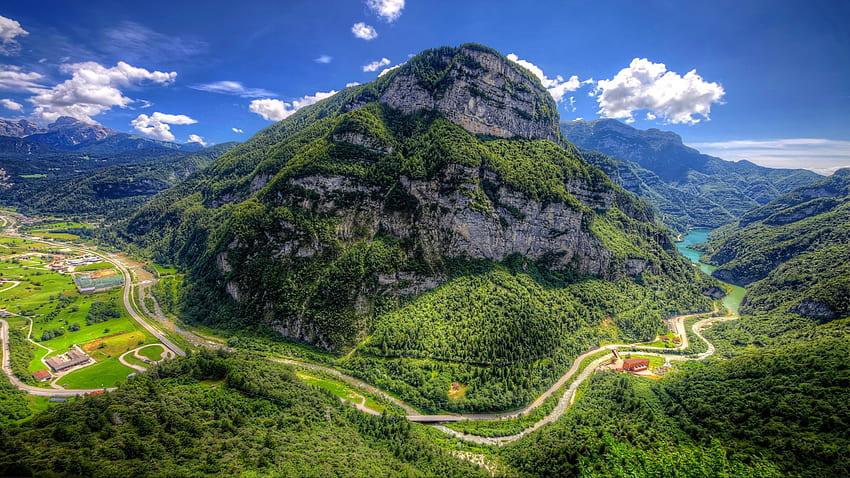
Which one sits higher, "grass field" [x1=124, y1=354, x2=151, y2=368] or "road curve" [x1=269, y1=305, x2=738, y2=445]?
"grass field" [x1=124, y1=354, x2=151, y2=368]

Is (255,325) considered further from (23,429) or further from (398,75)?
(398,75)

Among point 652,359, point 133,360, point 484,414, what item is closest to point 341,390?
point 484,414

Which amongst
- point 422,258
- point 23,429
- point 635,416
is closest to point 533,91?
point 422,258

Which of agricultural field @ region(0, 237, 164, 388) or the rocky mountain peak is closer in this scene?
agricultural field @ region(0, 237, 164, 388)

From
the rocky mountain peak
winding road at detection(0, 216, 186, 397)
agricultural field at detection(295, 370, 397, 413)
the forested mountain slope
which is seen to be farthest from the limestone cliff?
the forested mountain slope

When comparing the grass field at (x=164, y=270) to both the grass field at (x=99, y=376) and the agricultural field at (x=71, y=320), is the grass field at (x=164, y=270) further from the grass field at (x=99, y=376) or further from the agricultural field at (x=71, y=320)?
the grass field at (x=99, y=376)

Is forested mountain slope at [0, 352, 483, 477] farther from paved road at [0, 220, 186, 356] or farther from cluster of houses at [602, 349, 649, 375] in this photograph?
cluster of houses at [602, 349, 649, 375]

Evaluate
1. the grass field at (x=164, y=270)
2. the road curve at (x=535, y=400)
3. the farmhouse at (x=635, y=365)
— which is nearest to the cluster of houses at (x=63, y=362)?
the road curve at (x=535, y=400)
